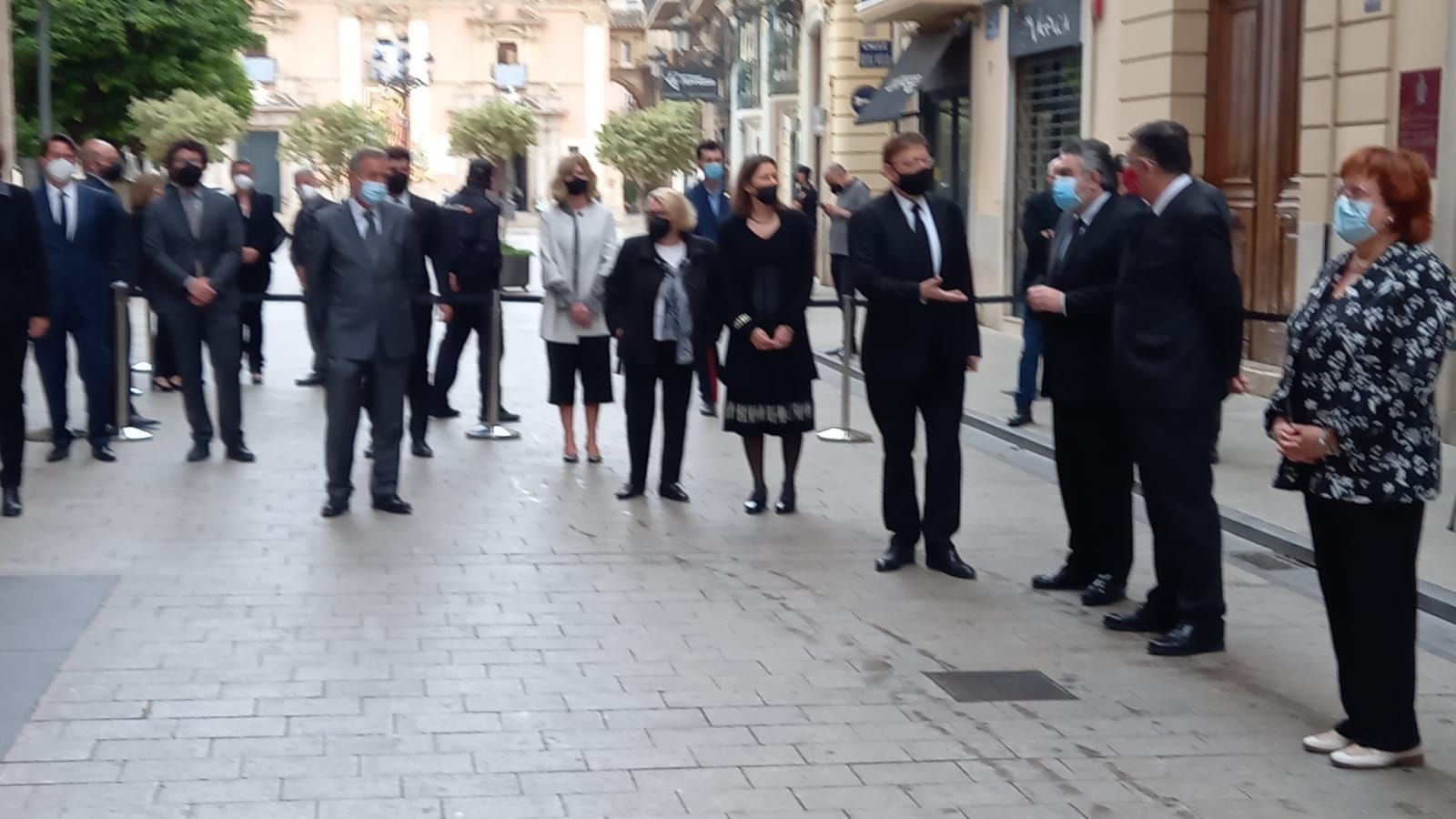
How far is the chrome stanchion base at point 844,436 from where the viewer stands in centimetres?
1334

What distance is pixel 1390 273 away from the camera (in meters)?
5.48

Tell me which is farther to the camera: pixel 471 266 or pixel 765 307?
pixel 471 266

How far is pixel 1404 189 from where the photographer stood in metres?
5.52

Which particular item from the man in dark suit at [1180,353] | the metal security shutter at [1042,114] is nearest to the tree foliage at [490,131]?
the metal security shutter at [1042,114]

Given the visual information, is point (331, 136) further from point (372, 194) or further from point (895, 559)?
point (895, 559)

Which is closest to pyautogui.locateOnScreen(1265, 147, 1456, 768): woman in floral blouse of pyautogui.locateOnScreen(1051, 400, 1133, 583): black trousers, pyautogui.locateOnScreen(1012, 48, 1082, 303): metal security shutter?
pyautogui.locateOnScreen(1051, 400, 1133, 583): black trousers

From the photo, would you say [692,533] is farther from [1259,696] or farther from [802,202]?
[802,202]

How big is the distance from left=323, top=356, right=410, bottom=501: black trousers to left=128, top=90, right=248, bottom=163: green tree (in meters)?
32.2

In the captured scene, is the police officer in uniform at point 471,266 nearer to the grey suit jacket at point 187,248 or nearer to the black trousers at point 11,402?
the grey suit jacket at point 187,248

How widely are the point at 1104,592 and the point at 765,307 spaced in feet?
8.40

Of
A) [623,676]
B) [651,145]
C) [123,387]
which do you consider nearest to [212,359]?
[123,387]

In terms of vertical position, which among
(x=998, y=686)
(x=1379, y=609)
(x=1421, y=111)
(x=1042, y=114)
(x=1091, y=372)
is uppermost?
(x=1042, y=114)

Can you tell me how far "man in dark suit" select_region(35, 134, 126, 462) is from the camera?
11906mm

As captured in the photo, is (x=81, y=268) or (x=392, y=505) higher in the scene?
(x=81, y=268)
